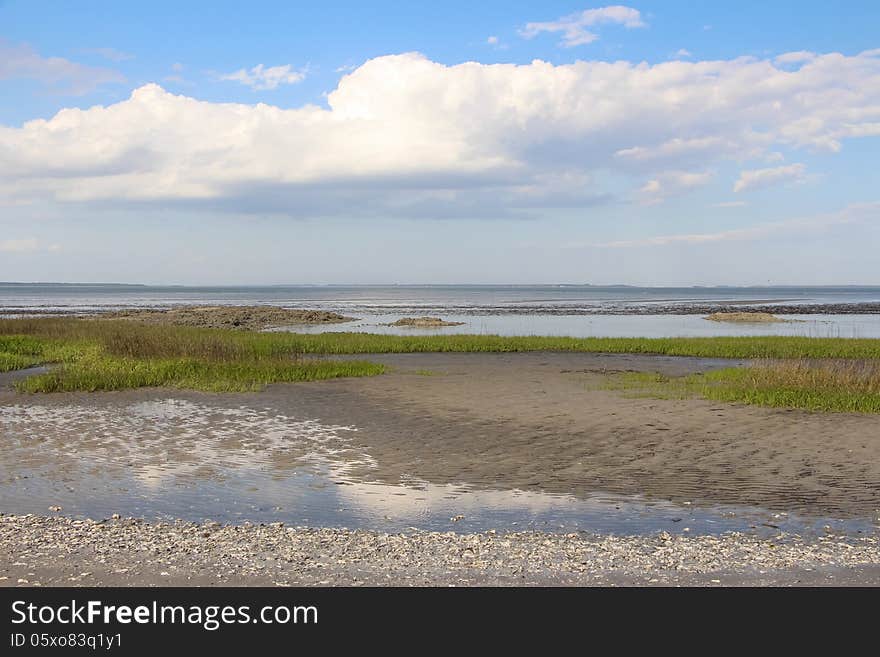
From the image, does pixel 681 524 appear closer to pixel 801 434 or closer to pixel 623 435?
pixel 623 435

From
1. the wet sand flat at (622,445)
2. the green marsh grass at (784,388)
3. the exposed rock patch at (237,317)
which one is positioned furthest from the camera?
the exposed rock patch at (237,317)

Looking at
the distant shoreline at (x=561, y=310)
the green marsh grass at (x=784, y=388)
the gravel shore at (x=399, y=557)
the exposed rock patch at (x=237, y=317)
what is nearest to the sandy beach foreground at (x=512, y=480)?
the gravel shore at (x=399, y=557)

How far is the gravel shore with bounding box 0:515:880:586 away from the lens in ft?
28.9

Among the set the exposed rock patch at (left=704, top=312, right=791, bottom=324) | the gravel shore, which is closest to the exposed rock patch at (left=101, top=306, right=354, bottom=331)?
the exposed rock patch at (left=704, top=312, right=791, bottom=324)

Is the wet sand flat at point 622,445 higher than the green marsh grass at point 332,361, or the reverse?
the green marsh grass at point 332,361

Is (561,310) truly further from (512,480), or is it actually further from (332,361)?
(512,480)

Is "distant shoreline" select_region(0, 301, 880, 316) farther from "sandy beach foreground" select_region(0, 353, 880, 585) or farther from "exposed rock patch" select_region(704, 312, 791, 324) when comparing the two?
"sandy beach foreground" select_region(0, 353, 880, 585)

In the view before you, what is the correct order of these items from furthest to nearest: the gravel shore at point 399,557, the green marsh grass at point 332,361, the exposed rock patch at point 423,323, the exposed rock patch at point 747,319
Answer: the exposed rock patch at point 747,319 → the exposed rock patch at point 423,323 → the green marsh grass at point 332,361 → the gravel shore at point 399,557

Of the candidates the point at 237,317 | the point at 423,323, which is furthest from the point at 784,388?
the point at 237,317

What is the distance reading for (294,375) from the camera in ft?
96.4

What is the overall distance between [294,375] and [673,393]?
13.7m

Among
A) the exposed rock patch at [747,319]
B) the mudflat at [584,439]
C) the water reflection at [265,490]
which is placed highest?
the exposed rock patch at [747,319]

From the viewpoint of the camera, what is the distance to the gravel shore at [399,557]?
8.80 m

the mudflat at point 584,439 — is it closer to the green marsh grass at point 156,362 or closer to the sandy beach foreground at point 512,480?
the sandy beach foreground at point 512,480
